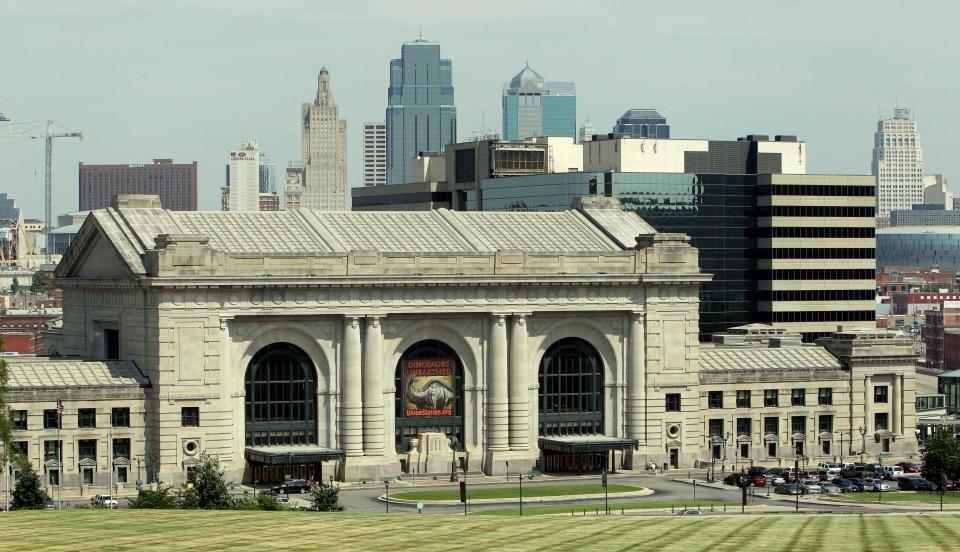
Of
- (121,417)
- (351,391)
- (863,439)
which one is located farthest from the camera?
(863,439)

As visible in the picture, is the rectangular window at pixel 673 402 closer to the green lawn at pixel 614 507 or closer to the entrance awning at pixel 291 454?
the green lawn at pixel 614 507

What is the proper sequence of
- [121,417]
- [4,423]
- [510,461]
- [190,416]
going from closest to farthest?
[4,423], [121,417], [190,416], [510,461]

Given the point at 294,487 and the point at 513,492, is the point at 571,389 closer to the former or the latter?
the point at 513,492

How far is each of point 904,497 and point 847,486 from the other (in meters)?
5.97

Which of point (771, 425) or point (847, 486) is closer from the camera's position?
point (847, 486)

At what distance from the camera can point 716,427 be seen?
188 m

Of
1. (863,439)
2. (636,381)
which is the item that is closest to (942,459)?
(863,439)

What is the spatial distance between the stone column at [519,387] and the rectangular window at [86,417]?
35.5 m

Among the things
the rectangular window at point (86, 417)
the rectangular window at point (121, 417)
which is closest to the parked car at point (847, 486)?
the rectangular window at point (121, 417)

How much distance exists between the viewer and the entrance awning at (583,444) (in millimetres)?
175625

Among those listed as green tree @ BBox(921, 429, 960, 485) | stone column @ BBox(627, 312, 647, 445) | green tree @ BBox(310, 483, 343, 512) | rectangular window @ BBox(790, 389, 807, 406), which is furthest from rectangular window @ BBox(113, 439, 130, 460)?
green tree @ BBox(921, 429, 960, 485)

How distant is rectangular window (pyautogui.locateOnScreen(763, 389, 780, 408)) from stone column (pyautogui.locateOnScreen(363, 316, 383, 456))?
37644 millimetres

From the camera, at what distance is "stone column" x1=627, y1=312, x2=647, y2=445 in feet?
595

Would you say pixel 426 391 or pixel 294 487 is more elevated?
pixel 426 391
